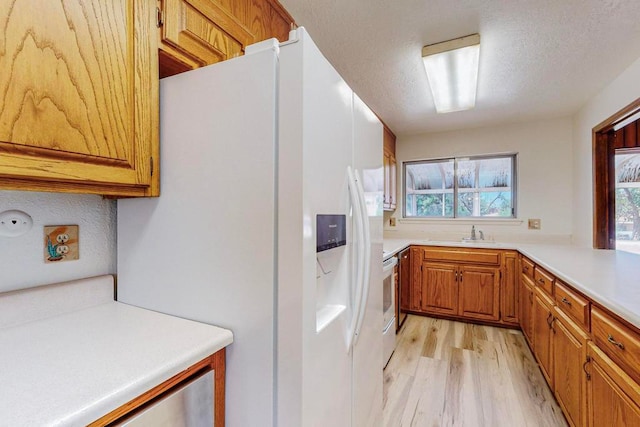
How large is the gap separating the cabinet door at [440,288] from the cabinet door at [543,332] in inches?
Result: 35.2

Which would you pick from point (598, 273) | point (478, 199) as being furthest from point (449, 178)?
point (598, 273)

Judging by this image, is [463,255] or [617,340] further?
[463,255]

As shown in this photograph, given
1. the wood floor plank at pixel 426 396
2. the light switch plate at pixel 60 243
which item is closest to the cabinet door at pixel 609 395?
the wood floor plank at pixel 426 396

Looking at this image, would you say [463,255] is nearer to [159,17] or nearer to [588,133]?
[588,133]

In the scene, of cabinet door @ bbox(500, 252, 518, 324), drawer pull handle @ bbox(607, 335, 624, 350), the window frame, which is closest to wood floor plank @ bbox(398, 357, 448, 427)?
drawer pull handle @ bbox(607, 335, 624, 350)

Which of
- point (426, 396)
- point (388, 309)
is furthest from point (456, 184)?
point (426, 396)

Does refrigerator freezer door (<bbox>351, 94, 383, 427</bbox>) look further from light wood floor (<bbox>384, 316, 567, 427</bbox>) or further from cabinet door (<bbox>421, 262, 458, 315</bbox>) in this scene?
cabinet door (<bbox>421, 262, 458, 315</bbox>)

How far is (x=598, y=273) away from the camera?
5.15 feet

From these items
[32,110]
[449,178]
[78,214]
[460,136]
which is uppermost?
[460,136]

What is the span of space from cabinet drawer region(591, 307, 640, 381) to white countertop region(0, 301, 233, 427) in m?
1.33

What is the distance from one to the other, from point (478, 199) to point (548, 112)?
113 centimetres

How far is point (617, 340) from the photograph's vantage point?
108cm

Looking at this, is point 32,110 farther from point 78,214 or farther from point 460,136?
point 460,136

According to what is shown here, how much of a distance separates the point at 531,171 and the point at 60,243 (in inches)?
160
